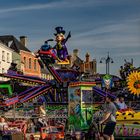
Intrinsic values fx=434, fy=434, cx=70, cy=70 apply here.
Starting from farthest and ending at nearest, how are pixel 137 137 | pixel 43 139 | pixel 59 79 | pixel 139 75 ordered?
pixel 59 79, pixel 139 75, pixel 43 139, pixel 137 137

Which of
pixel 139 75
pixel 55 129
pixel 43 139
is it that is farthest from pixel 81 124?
pixel 139 75

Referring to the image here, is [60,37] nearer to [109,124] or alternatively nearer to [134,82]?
[134,82]

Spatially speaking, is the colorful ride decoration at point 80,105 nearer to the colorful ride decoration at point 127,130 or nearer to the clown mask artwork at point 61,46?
the colorful ride decoration at point 127,130

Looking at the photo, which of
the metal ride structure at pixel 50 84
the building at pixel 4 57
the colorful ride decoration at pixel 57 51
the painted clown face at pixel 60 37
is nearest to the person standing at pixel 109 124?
the metal ride structure at pixel 50 84

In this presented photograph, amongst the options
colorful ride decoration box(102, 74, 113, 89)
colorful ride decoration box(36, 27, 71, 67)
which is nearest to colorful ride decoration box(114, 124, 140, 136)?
colorful ride decoration box(36, 27, 71, 67)

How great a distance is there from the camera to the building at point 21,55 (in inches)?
2206

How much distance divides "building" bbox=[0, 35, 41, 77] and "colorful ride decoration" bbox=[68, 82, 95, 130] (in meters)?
39.0

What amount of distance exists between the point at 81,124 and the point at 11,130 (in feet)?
8.34

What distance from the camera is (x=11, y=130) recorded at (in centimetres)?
1409

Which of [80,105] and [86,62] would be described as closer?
[80,105]

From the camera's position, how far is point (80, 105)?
1562 cm

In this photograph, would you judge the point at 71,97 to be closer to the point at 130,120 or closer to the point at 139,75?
the point at 130,120

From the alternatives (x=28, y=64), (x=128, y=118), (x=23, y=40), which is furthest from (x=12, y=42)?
(x=128, y=118)

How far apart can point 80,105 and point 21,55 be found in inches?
1656
